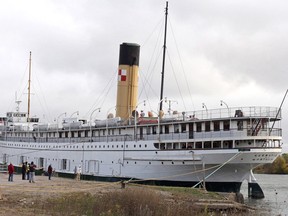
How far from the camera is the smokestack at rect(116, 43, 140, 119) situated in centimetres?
4366

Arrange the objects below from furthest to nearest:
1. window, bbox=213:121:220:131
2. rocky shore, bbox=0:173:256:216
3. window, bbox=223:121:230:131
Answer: window, bbox=213:121:220:131, window, bbox=223:121:230:131, rocky shore, bbox=0:173:256:216

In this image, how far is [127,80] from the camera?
43.8 m

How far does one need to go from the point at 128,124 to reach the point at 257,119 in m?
11.5

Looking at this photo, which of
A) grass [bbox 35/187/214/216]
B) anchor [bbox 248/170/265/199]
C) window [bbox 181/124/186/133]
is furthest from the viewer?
window [bbox 181/124/186/133]

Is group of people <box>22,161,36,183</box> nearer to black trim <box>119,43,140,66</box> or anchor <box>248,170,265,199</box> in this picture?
black trim <box>119,43,140,66</box>

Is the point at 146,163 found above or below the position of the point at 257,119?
below

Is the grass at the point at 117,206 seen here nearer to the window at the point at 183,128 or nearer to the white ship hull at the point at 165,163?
the white ship hull at the point at 165,163


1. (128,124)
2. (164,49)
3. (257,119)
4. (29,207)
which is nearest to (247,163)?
(257,119)

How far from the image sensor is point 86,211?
18.2m

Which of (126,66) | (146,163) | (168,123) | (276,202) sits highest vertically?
(126,66)

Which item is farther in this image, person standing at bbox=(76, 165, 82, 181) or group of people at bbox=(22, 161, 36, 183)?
person standing at bbox=(76, 165, 82, 181)

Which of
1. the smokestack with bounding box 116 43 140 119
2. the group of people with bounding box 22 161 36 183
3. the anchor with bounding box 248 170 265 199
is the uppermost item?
the smokestack with bounding box 116 43 140 119

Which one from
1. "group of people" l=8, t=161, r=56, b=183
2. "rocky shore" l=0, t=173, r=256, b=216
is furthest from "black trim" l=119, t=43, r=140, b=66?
"rocky shore" l=0, t=173, r=256, b=216

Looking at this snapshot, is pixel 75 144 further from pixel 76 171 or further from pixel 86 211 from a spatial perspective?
pixel 86 211
